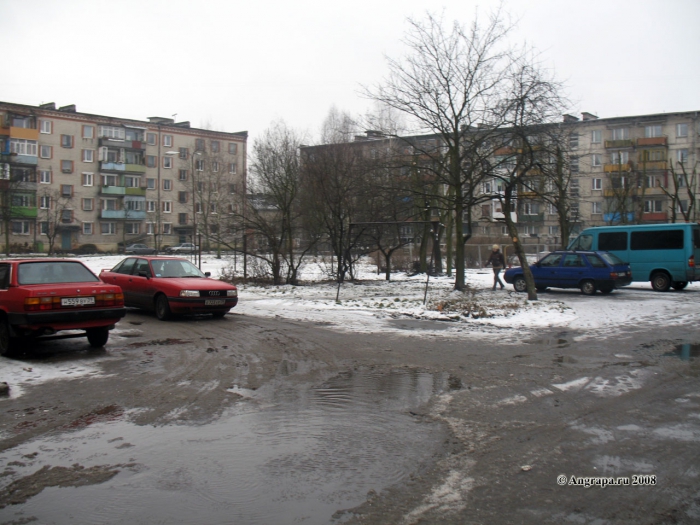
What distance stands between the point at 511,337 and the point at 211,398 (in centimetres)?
696

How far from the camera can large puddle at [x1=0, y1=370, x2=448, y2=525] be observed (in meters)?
4.11

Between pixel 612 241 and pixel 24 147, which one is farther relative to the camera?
pixel 24 147

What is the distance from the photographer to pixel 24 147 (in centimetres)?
6675

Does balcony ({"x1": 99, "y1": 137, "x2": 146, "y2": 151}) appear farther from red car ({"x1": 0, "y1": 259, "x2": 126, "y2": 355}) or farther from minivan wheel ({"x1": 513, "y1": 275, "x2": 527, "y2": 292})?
red car ({"x1": 0, "y1": 259, "x2": 126, "y2": 355})

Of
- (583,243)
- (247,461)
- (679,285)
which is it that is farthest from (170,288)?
(679,285)

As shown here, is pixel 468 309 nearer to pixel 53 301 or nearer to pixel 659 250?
pixel 53 301

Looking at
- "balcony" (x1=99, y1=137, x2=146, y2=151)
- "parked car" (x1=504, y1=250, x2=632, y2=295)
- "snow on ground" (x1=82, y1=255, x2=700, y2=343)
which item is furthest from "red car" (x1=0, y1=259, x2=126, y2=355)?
"balcony" (x1=99, y1=137, x2=146, y2=151)

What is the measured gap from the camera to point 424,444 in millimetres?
5484

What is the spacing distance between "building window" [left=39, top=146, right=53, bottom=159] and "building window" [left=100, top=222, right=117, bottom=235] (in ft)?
31.2

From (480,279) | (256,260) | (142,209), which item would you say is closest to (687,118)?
(480,279)

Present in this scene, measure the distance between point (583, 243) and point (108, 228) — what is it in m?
62.0

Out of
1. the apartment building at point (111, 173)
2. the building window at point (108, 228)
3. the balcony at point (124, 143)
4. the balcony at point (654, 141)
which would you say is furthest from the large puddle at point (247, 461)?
the balcony at point (124, 143)

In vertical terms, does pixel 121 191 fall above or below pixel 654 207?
above

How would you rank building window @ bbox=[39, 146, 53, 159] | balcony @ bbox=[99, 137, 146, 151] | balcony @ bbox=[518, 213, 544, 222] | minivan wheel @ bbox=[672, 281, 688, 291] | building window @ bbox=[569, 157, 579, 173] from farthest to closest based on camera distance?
balcony @ bbox=[99, 137, 146, 151] → building window @ bbox=[39, 146, 53, 159] → balcony @ bbox=[518, 213, 544, 222] → minivan wheel @ bbox=[672, 281, 688, 291] → building window @ bbox=[569, 157, 579, 173]
